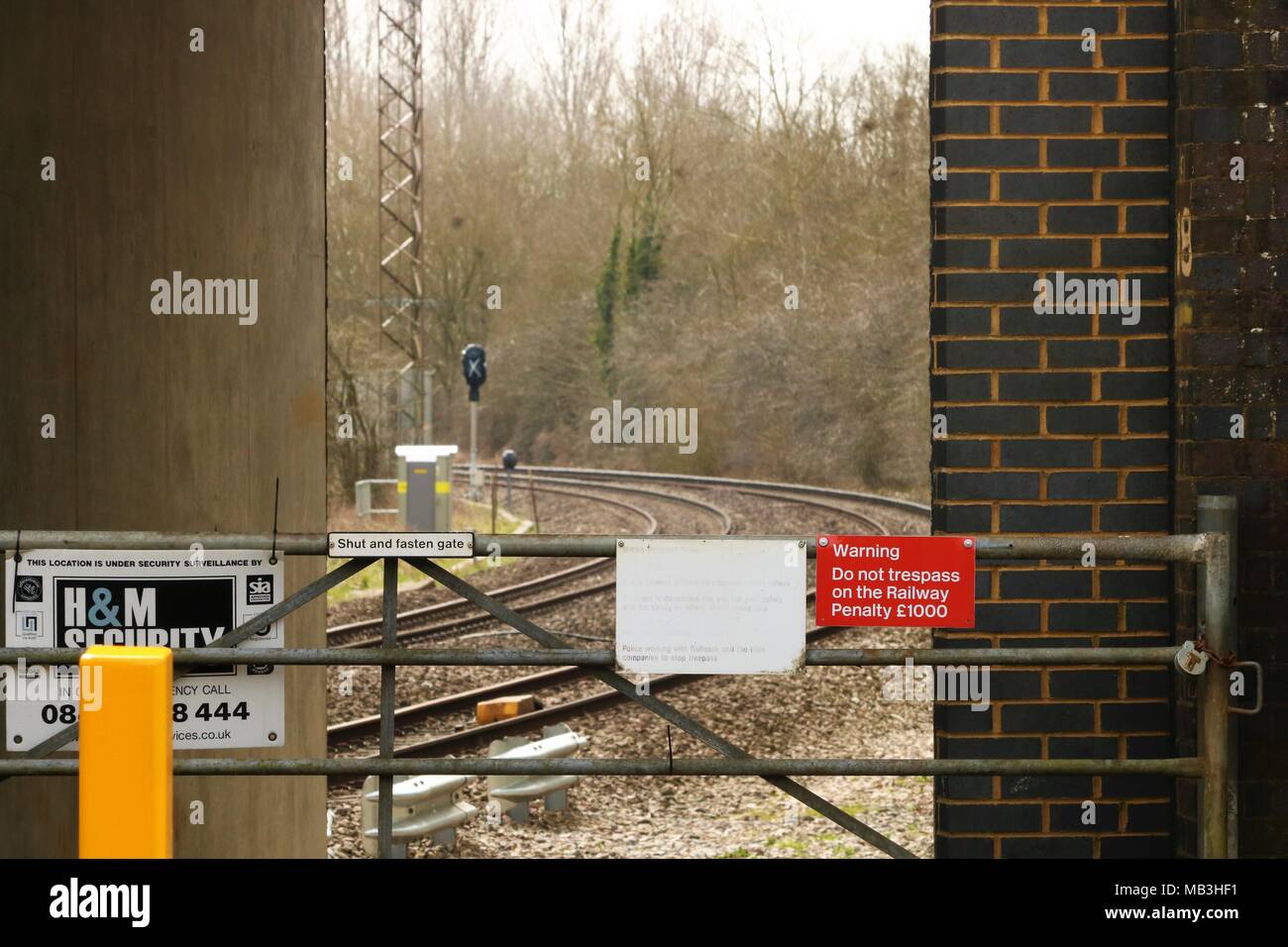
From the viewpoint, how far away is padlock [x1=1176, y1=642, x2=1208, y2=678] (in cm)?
454

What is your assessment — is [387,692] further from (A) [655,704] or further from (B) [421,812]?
(B) [421,812]

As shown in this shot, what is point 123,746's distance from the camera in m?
3.50

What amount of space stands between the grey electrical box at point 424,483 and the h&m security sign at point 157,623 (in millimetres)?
17202

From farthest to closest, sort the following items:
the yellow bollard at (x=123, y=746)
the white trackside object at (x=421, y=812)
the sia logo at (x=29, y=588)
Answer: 1. the white trackside object at (x=421, y=812)
2. the sia logo at (x=29, y=588)
3. the yellow bollard at (x=123, y=746)

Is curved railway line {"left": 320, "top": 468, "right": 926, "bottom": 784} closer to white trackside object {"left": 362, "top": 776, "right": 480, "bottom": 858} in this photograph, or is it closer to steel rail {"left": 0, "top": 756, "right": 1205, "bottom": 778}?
white trackside object {"left": 362, "top": 776, "right": 480, "bottom": 858}

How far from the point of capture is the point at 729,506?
2614 centimetres

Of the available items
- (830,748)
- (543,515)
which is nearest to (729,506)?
(543,515)

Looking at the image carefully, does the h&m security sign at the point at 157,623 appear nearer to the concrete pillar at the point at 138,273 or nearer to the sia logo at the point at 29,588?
the sia logo at the point at 29,588

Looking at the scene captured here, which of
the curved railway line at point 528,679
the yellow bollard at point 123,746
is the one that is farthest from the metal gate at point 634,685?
the curved railway line at point 528,679

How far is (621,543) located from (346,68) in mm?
54283

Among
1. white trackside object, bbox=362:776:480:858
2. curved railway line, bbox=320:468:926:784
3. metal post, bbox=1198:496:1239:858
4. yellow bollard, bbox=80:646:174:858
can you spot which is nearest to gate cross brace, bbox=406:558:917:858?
metal post, bbox=1198:496:1239:858

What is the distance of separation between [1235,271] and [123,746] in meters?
3.65

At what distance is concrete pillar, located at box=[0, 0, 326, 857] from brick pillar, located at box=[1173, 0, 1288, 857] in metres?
3.41

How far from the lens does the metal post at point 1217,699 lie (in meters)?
4.55
